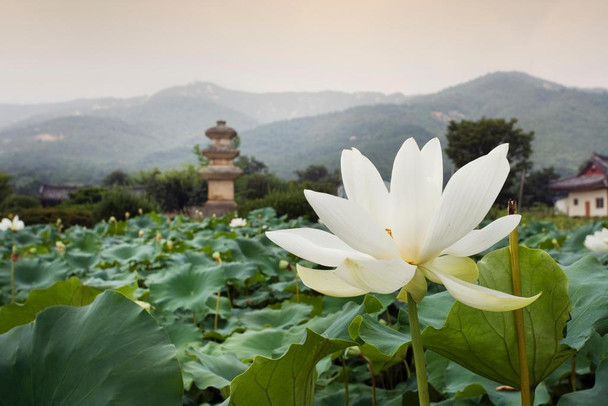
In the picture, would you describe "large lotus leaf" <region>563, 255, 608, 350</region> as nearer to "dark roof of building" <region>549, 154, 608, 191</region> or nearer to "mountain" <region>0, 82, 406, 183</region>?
"dark roof of building" <region>549, 154, 608, 191</region>

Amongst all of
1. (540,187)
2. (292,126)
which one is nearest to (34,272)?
(540,187)

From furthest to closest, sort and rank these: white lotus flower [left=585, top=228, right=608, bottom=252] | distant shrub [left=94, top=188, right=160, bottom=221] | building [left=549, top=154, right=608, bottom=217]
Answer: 1. building [left=549, top=154, right=608, bottom=217]
2. distant shrub [left=94, top=188, right=160, bottom=221]
3. white lotus flower [left=585, top=228, right=608, bottom=252]

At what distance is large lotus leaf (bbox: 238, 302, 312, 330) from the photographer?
101cm

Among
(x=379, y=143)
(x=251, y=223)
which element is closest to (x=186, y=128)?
(x=379, y=143)

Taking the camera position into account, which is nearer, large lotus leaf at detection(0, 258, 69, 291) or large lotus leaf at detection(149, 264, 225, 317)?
large lotus leaf at detection(149, 264, 225, 317)

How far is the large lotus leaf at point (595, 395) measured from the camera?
40cm

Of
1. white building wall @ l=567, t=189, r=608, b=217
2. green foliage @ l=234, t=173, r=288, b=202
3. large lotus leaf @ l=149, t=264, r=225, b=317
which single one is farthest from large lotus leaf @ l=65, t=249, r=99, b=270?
white building wall @ l=567, t=189, r=608, b=217

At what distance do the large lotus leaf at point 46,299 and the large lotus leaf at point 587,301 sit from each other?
65cm

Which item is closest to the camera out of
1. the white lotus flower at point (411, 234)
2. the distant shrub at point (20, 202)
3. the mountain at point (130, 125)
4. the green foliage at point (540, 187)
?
the white lotus flower at point (411, 234)

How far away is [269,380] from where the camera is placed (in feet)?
1.39

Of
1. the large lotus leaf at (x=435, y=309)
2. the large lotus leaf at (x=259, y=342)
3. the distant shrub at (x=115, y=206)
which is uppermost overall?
the large lotus leaf at (x=435, y=309)

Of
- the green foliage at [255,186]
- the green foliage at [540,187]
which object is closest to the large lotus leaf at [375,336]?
the green foliage at [255,186]

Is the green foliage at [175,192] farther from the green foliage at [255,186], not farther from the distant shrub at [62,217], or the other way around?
the distant shrub at [62,217]

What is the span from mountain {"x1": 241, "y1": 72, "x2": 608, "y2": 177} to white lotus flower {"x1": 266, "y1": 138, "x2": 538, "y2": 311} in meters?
41.8
